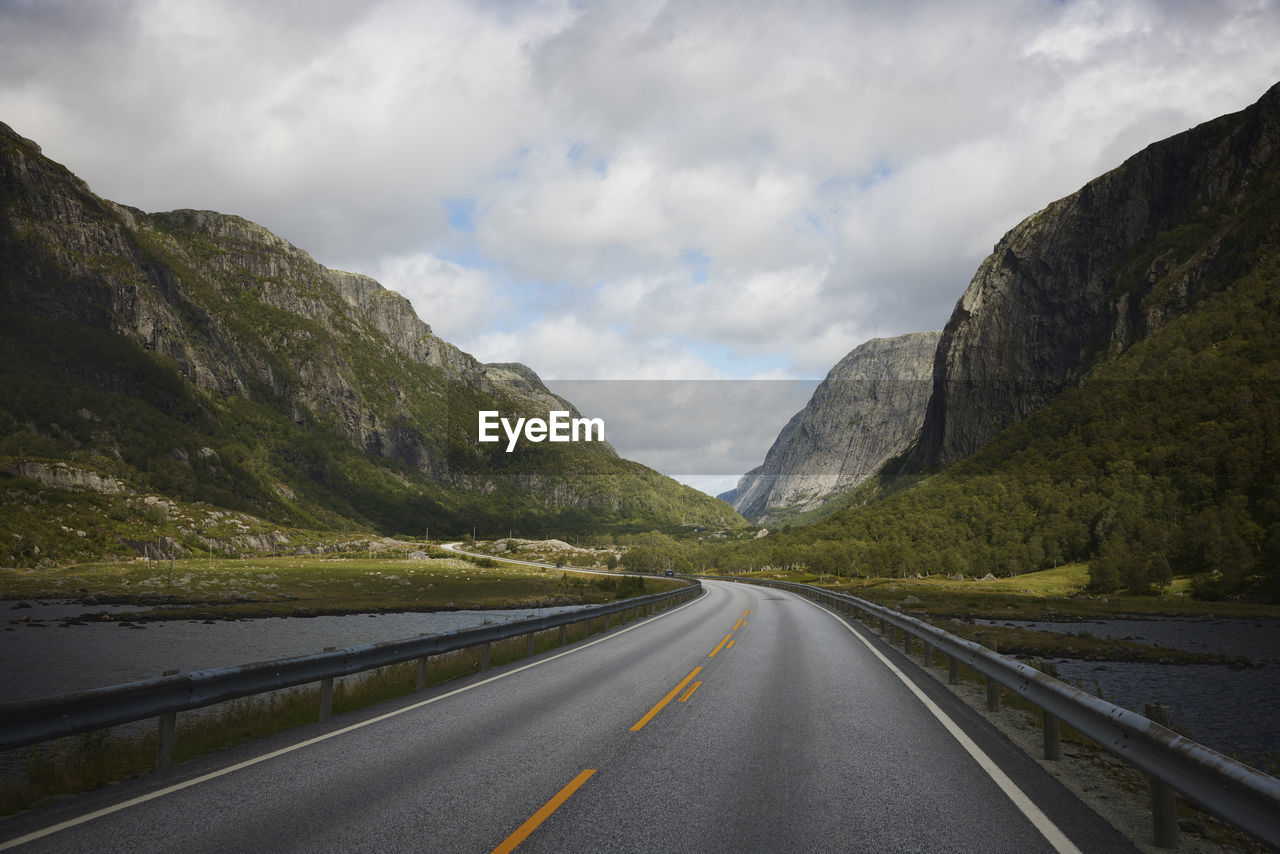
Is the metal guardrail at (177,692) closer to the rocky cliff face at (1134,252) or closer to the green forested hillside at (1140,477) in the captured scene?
the green forested hillside at (1140,477)

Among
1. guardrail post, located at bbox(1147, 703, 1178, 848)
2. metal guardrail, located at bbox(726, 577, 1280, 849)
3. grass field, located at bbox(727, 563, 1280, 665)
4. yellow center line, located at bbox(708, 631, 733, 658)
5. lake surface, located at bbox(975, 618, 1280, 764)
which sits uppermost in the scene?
metal guardrail, located at bbox(726, 577, 1280, 849)

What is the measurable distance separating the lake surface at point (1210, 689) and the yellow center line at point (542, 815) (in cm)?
732

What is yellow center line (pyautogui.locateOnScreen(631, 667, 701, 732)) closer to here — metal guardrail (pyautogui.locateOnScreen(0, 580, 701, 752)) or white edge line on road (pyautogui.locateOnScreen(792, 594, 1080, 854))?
white edge line on road (pyautogui.locateOnScreen(792, 594, 1080, 854))

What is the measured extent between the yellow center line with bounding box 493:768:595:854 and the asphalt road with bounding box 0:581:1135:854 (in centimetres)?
2

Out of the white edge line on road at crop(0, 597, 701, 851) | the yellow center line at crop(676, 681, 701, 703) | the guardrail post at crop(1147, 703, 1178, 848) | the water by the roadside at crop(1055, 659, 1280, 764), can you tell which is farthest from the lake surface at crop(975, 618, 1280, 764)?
the white edge line on road at crop(0, 597, 701, 851)

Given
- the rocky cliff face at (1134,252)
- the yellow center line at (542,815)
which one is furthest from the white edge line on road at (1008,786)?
the rocky cliff face at (1134,252)

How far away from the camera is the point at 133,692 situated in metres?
7.00

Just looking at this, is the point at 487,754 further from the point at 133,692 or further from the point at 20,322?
the point at 20,322

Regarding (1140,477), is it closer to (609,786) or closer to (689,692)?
(689,692)

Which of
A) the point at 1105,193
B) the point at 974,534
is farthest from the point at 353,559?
the point at 1105,193

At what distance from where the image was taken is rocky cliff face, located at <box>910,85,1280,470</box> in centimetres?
16175

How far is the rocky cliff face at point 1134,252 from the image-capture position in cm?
16175

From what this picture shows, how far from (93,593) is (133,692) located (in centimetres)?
7420

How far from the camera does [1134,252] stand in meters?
184
